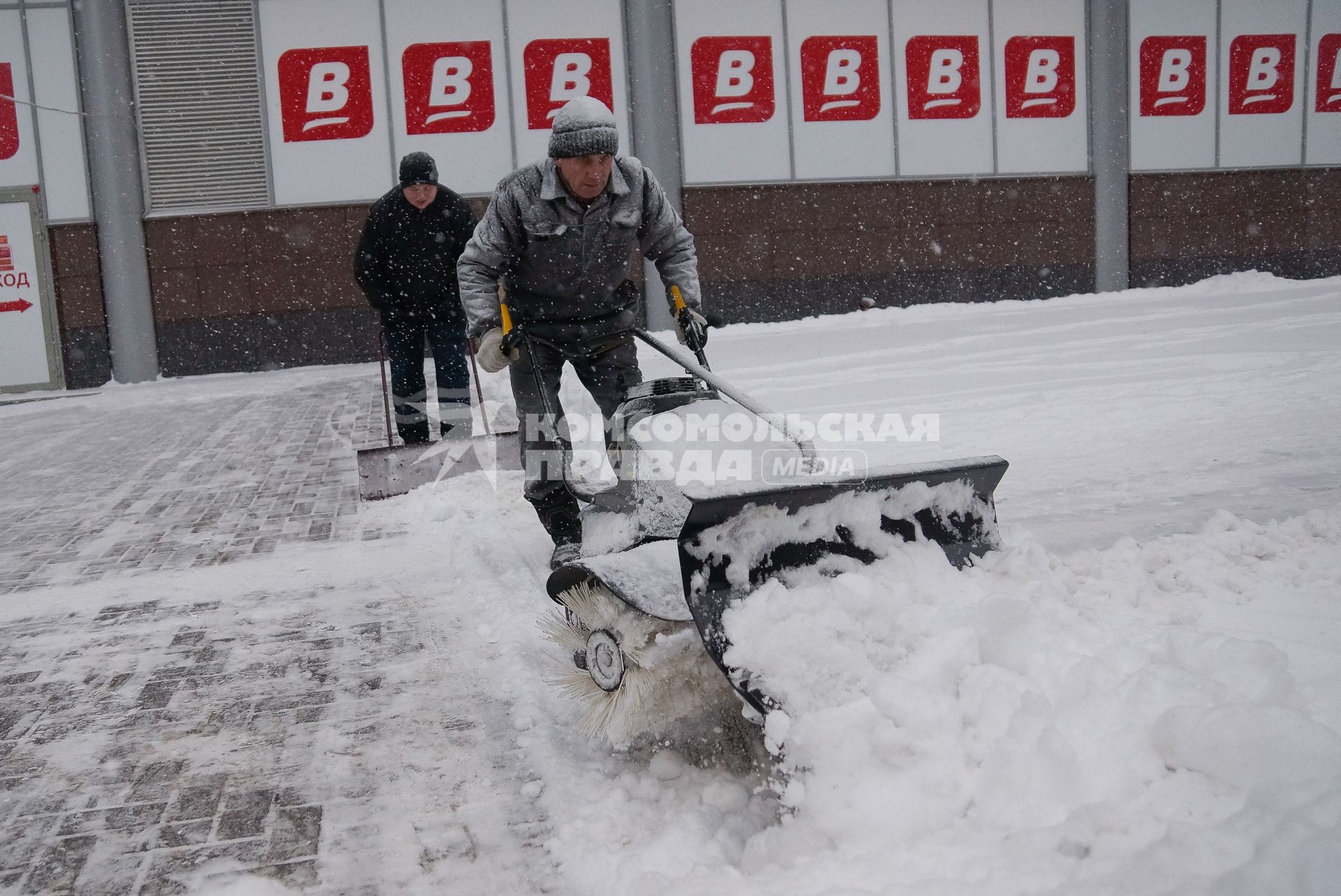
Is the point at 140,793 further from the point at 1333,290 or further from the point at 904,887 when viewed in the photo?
the point at 1333,290

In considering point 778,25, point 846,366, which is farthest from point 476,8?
point 846,366

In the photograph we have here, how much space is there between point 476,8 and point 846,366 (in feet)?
24.4

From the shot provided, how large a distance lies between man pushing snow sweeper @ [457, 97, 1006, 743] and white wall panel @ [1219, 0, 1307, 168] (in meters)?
15.0

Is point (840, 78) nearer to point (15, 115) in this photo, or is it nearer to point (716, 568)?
point (15, 115)

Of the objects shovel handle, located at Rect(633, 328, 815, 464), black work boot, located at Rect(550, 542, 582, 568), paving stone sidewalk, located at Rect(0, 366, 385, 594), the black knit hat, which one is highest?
the black knit hat

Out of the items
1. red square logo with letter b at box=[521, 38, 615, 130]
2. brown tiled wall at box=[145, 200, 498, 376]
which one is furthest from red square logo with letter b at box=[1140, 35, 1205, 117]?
brown tiled wall at box=[145, 200, 498, 376]

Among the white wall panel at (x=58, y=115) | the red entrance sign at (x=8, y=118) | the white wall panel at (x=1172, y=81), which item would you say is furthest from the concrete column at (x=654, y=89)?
the red entrance sign at (x=8, y=118)

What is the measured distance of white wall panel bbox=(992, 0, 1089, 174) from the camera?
51.6 ft

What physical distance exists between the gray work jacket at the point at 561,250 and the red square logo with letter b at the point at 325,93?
Result: 1101cm

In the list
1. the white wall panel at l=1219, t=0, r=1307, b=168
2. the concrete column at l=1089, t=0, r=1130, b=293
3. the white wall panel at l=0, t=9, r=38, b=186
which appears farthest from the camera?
the white wall panel at l=1219, t=0, r=1307, b=168

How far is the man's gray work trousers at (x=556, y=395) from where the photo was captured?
424 centimetres

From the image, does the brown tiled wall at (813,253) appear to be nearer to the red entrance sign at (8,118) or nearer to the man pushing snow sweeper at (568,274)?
the red entrance sign at (8,118)

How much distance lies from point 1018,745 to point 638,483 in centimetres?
185

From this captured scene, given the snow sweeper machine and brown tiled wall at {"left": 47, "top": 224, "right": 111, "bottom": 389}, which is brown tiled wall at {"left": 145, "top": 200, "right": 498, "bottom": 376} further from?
the snow sweeper machine
